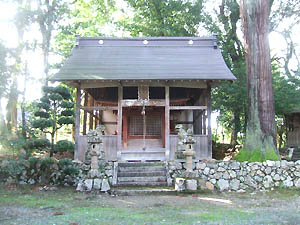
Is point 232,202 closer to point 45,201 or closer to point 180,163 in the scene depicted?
point 180,163

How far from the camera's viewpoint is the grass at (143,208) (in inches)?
255

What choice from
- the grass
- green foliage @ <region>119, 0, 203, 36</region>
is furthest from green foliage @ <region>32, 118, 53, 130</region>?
green foliage @ <region>119, 0, 203, 36</region>

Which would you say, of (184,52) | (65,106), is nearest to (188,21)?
(184,52)

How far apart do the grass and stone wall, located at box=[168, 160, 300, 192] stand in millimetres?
699

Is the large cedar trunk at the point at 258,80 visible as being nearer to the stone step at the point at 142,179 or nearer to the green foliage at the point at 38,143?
the stone step at the point at 142,179

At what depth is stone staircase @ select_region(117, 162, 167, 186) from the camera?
10.7 meters

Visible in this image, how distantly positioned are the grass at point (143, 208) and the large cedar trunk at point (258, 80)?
2404 millimetres

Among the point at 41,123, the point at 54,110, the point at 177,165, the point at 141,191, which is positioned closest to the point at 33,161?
the point at 41,123

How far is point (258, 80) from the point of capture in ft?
39.8

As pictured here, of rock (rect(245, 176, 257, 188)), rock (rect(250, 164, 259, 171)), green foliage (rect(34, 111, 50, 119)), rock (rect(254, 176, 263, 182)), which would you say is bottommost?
rock (rect(245, 176, 257, 188))

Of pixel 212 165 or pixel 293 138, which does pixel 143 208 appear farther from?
pixel 293 138

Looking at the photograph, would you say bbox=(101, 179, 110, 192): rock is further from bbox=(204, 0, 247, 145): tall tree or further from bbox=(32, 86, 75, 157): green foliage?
bbox=(204, 0, 247, 145): tall tree

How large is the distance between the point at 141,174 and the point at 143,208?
3202 mm

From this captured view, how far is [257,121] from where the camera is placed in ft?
39.1
